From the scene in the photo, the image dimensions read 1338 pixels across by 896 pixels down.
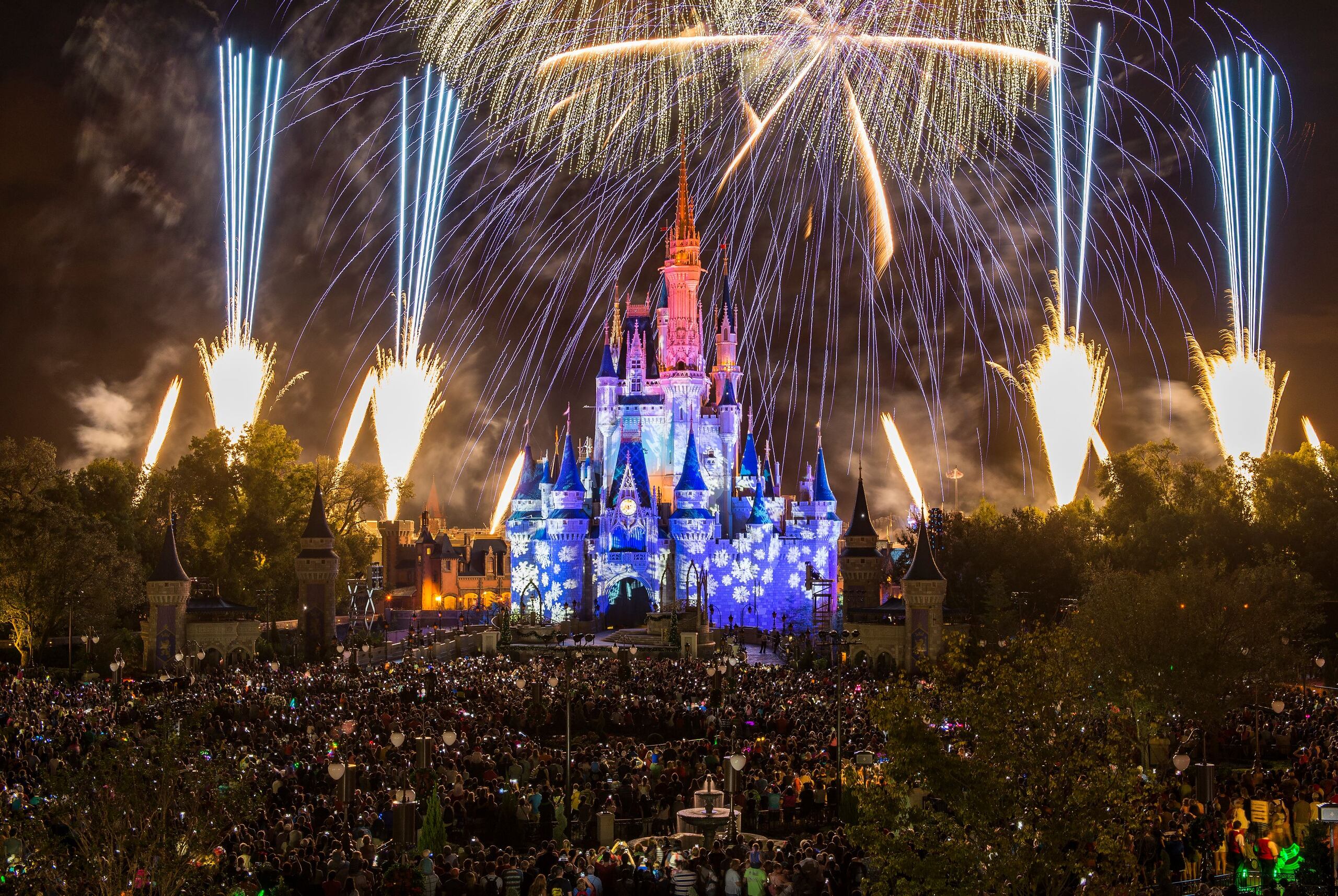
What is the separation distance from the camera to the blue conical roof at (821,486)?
3152 inches

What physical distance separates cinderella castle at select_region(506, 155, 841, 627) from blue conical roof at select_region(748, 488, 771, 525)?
10 centimetres

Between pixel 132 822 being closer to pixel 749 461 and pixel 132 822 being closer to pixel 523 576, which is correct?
pixel 523 576

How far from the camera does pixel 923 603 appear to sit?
1836 inches

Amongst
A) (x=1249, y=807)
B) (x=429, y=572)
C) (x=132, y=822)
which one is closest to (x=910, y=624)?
(x=1249, y=807)

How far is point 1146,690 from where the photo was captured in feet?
85.2

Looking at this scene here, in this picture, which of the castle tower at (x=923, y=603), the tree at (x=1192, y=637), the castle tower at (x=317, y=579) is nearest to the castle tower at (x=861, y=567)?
the castle tower at (x=923, y=603)

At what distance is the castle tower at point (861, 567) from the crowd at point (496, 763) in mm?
23208

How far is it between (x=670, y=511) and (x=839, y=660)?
2128 inches

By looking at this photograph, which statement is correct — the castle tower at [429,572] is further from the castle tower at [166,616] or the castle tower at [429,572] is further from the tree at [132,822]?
the tree at [132,822]

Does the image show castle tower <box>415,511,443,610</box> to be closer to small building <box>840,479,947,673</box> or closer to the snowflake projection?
the snowflake projection

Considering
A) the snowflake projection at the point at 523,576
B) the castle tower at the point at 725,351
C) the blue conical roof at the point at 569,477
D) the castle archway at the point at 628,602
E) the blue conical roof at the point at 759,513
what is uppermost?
the castle tower at the point at 725,351

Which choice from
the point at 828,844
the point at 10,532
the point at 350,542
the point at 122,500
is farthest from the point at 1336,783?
the point at 350,542

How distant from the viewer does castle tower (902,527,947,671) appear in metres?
46.1

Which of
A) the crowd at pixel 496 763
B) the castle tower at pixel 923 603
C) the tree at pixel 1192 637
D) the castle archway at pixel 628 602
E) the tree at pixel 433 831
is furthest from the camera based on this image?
the castle archway at pixel 628 602
